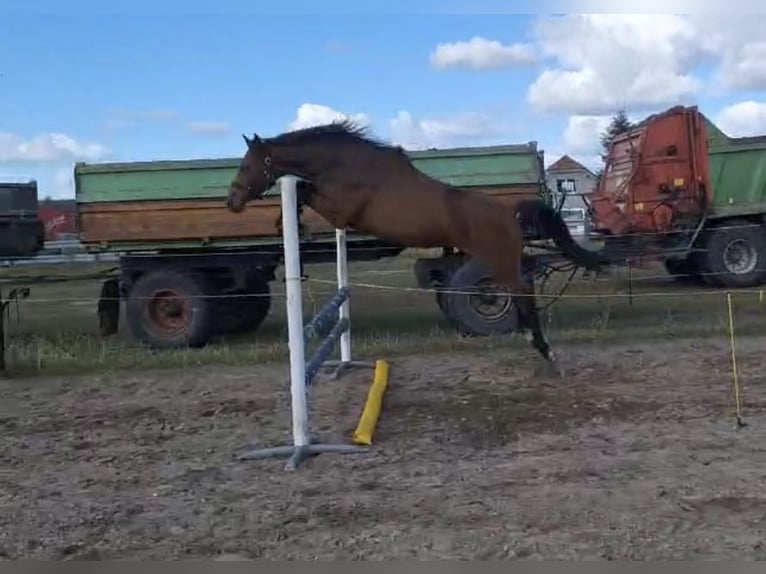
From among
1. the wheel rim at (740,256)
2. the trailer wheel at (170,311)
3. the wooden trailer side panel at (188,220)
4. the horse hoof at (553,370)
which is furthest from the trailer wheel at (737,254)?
the trailer wheel at (170,311)

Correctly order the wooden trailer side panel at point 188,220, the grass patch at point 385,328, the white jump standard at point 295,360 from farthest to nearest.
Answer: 1. the wooden trailer side panel at point 188,220
2. the grass patch at point 385,328
3. the white jump standard at point 295,360

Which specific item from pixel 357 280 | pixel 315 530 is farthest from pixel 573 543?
pixel 357 280

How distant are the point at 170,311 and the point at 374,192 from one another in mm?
4458

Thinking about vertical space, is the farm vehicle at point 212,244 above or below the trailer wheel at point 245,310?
above

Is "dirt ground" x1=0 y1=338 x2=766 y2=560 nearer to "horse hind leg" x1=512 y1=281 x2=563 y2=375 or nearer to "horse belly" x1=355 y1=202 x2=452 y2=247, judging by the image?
"horse hind leg" x1=512 y1=281 x2=563 y2=375

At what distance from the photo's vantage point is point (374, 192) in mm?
7234

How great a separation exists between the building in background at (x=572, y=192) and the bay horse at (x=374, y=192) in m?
4.35

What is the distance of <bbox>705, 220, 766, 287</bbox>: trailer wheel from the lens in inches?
565

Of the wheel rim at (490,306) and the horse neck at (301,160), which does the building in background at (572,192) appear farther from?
the horse neck at (301,160)

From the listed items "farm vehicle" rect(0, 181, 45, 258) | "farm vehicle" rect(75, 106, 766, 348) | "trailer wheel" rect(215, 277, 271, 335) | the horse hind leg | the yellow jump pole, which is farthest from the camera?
"farm vehicle" rect(0, 181, 45, 258)

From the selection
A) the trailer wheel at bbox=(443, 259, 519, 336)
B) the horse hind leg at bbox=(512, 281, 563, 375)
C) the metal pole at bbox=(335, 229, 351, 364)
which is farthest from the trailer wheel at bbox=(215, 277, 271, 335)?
the horse hind leg at bbox=(512, 281, 563, 375)

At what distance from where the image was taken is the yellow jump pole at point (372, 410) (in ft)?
18.3

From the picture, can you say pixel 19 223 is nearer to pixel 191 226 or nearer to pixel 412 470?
pixel 191 226

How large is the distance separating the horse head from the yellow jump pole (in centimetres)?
167
